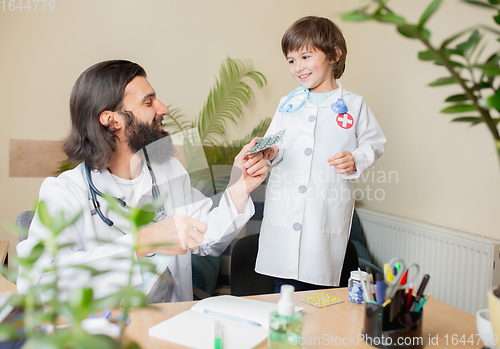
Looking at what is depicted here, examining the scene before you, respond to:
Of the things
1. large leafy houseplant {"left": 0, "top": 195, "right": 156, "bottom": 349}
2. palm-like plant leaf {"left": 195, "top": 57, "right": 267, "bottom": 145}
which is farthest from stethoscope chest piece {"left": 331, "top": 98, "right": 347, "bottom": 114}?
palm-like plant leaf {"left": 195, "top": 57, "right": 267, "bottom": 145}

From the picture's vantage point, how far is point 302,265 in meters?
1.51

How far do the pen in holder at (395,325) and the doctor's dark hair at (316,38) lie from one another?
1.10 meters

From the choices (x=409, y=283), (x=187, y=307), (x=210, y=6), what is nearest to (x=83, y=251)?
(x=187, y=307)

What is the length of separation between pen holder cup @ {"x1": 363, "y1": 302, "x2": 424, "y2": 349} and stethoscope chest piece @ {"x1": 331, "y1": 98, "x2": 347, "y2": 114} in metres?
0.93

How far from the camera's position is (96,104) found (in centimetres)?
138

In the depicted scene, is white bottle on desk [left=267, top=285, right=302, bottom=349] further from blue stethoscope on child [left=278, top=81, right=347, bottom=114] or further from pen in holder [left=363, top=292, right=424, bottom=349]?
blue stethoscope on child [left=278, top=81, right=347, bottom=114]

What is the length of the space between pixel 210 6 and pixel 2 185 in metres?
1.85

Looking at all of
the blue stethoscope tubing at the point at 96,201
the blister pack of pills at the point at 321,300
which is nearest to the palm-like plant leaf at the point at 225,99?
the blue stethoscope tubing at the point at 96,201

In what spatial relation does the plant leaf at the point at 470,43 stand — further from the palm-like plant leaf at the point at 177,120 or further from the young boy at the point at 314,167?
the palm-like plant leaf at the point at 177,120

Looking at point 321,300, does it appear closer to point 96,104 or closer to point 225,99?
point 96,104

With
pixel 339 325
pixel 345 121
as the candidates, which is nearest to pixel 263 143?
pixel 345 121

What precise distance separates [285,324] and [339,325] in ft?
0.85

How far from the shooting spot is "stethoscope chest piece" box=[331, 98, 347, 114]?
5.08ft

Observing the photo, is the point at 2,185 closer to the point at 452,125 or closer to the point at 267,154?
the point at 267,154
